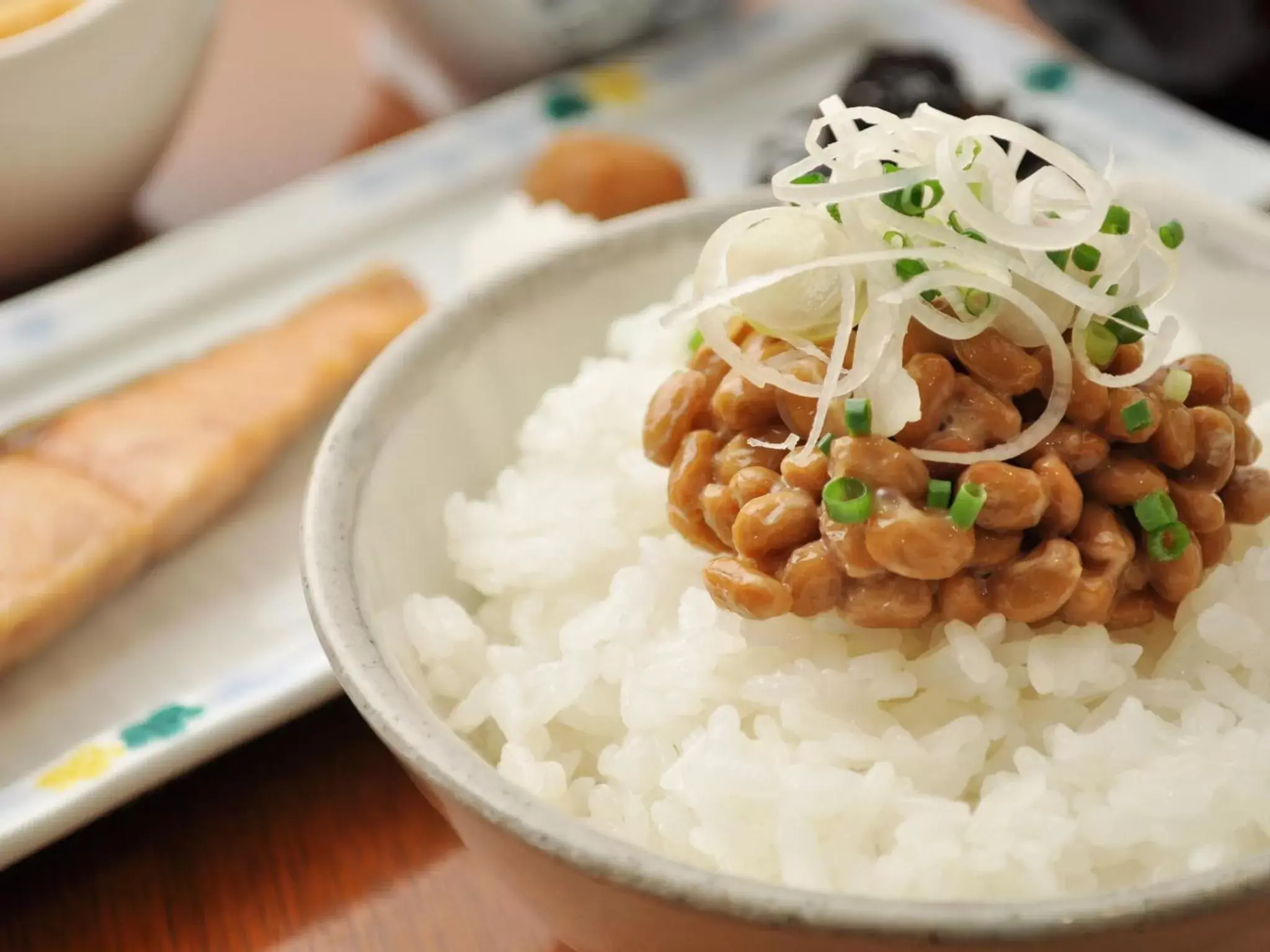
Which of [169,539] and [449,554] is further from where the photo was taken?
[169,539]

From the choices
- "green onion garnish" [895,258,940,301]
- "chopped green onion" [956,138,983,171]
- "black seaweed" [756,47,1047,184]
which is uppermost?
"chopped green onion" [956,138,983,171]

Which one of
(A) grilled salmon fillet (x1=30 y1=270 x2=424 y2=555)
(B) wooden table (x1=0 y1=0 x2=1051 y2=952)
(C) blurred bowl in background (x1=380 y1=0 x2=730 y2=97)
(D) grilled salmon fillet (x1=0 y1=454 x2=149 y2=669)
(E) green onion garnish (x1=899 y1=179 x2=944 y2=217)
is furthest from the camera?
(C) blurred bowl in background (x1=380 y1=0 x2=730 y2=97)

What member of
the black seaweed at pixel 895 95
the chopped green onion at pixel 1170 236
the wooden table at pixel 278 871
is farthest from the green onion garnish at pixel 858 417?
the black seaweed at pixel 895 95

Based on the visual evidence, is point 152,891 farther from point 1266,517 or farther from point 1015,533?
point 1266,517

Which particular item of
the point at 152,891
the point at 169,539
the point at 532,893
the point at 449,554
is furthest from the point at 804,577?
the point at 169,539

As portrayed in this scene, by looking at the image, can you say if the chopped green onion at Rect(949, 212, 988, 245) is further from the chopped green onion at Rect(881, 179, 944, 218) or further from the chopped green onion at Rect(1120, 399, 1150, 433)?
the chopped green onion at Rect(1120, 399, 1150, 433)

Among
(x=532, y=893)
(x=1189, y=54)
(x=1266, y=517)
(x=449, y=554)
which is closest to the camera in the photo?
(x=532, y=893)

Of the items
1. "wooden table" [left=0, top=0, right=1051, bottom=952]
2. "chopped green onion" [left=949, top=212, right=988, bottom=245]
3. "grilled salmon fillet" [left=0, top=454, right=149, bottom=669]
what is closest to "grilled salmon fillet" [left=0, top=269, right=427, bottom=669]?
"grilled salmon fillet" [left=0, top=454, right=149, bottom=669]
